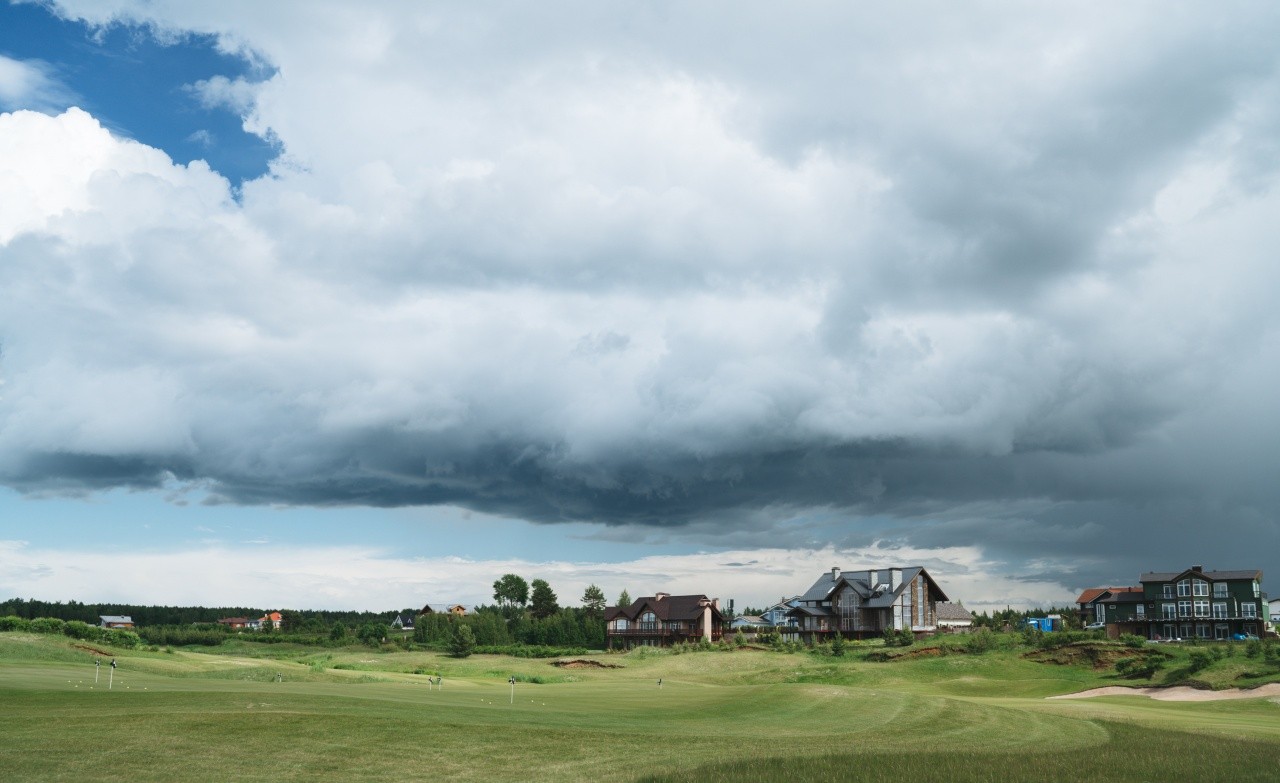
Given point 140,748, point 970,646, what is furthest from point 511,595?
point 140,748

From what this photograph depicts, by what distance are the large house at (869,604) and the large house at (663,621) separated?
42.6 ft

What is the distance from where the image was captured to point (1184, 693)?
189ft

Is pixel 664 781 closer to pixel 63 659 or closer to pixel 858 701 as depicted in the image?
pixel 858 701

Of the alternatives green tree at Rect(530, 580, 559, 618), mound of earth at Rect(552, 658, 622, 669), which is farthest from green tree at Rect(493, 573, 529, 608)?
mound of earth at Rect(552, 658, 622, 669)

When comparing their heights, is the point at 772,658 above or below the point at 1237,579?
below

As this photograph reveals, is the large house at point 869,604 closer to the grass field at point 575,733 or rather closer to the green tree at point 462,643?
the green tree at point 462,643

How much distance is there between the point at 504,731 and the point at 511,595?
150899mm

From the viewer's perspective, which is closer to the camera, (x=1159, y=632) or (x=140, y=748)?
(x=140, y=748)

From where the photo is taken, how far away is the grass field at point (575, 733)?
25.3 metres

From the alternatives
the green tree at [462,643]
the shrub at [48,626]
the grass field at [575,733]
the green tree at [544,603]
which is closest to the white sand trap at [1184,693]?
the grass field at [575,733]

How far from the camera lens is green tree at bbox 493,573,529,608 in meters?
178

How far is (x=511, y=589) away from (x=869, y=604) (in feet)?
258

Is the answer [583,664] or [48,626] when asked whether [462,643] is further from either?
[48,626]

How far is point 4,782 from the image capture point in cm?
2166
